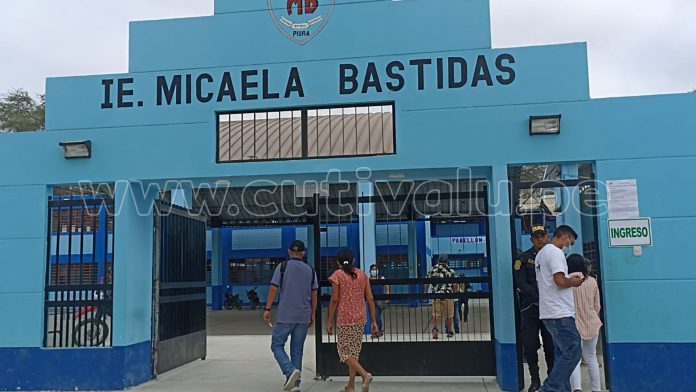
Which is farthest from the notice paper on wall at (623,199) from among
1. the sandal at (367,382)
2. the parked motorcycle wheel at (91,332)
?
the parked motorcycle wheel at (91,332)

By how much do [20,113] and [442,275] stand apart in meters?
36.0

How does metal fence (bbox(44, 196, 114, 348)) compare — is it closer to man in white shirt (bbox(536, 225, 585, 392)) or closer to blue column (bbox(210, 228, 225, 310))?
man in white shirt (bbox(536, 225, 585, 392))

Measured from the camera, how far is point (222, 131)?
814 cm

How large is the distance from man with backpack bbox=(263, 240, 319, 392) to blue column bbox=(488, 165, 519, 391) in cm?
218

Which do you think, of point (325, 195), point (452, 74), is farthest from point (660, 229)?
point (325, 195)

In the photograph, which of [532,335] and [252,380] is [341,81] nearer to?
[532,335]

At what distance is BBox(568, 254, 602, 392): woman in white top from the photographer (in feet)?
21.2

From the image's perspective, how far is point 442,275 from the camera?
902 centimetres

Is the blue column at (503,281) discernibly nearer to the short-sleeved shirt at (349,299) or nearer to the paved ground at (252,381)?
the paved ground at (252,381)

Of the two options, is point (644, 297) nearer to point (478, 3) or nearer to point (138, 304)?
point (478, 3)

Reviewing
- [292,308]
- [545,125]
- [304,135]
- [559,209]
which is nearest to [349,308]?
[292,308]

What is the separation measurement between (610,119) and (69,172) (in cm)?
653

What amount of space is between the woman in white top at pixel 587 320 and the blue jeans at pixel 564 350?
57 centimetres

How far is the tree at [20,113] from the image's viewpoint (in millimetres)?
36156
